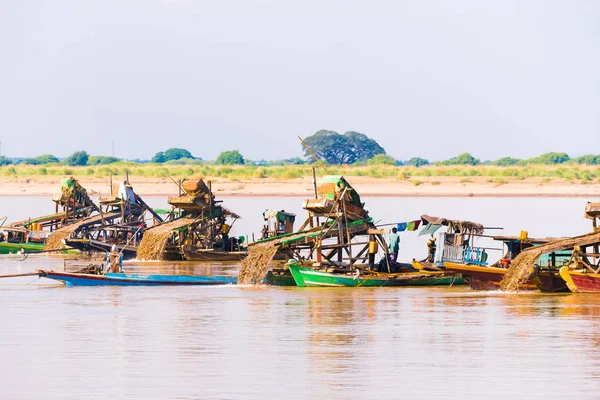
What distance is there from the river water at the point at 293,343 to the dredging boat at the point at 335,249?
68 centimetres

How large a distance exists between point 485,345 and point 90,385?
9.82m

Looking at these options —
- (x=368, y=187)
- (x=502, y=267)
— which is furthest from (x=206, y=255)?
(x=368, y=187)

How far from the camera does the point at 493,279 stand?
142ft

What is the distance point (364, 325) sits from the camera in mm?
34656

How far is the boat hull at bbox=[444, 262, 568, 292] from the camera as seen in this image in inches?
1673

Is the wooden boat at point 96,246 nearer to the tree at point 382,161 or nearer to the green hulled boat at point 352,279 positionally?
the green hulled boat at point 352,279

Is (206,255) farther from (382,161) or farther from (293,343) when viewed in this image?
(382,161)

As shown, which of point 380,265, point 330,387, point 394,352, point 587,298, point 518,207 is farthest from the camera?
point 518,207

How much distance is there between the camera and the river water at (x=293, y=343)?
25547 mm

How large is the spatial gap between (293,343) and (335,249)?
1485 centimetres

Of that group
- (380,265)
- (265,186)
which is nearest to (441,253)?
(380,265)

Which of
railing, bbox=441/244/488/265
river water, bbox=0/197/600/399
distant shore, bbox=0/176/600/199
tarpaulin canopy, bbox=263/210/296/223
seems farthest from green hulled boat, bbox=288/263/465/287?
distant shore, bbox=0/176/600/199

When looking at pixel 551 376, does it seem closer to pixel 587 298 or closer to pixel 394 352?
pixel 394 352

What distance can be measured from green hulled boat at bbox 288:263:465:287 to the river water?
1.70 feet
